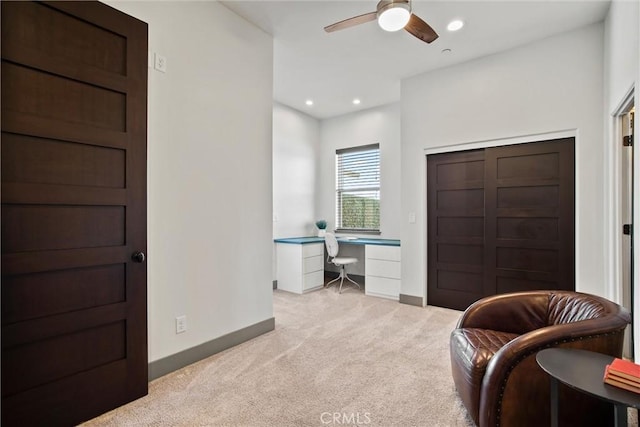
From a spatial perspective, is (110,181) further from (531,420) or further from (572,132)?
(572,132)

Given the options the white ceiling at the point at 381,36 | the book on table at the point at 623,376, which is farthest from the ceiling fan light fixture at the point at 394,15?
the book on table at the point at 623,376

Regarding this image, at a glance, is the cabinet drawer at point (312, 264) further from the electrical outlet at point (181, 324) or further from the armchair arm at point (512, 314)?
the armchair arm at point (512, 314)

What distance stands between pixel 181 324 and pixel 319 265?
2.91 m

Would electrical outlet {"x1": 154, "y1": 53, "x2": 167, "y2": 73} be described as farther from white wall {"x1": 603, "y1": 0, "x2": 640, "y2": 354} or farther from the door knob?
white wall {"x1": 603, "y1": 0, "x2": 640, "y2": 354}

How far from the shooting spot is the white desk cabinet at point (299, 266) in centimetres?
493

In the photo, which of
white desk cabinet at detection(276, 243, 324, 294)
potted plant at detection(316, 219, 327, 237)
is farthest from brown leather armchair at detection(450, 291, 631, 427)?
potted plant at detection(316, 219, 327, 237)

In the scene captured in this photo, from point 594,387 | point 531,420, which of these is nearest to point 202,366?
point 531,420

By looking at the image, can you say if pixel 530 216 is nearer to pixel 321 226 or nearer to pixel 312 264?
pixel 312 264

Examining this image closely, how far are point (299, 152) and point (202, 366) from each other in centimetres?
396

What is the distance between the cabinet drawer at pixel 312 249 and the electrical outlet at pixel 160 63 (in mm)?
3074

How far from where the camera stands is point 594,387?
1.15 meters

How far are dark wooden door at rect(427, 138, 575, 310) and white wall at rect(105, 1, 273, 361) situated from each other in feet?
7.19

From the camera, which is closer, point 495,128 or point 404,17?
point 404,17

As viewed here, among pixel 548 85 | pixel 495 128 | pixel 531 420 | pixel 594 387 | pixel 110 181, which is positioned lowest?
pixel 531 420
